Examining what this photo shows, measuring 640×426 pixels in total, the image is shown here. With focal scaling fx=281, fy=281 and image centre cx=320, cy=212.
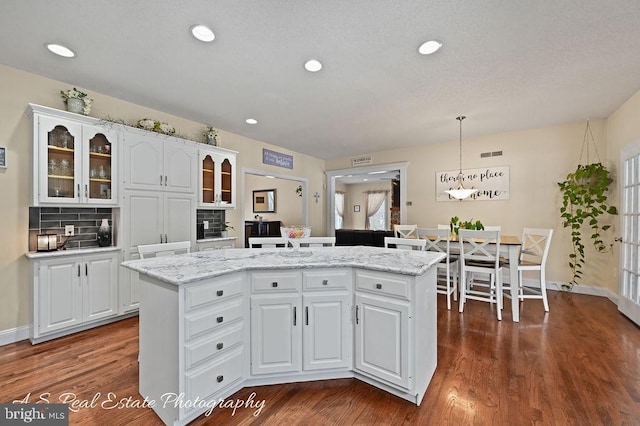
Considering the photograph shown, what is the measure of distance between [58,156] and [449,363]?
4116 millimetres

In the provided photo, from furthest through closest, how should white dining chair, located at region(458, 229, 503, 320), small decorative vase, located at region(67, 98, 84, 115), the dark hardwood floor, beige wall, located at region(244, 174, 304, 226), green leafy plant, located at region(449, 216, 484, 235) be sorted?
beige wall, located at region(244, 174, 304, 226) < green leafy plant, located at region(449, 216, 484, 235) < white dining chair, located at region(458, 229, 503, 320) < small decorative vase, located at region(67, 98, 84, 115) < the dark hardwood floor

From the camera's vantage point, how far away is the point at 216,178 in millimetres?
4145

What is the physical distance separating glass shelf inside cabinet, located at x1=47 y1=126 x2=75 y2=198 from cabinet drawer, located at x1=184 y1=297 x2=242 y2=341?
7.62 feet

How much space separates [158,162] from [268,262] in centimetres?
235

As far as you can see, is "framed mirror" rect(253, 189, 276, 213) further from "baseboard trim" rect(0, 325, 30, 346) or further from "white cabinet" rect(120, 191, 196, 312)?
"baseboard trim" rect(0, 325, 30, 346)

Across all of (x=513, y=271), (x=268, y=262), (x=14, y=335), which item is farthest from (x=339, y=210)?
(x=14, y=335)

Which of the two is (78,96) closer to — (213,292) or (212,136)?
(212,136)

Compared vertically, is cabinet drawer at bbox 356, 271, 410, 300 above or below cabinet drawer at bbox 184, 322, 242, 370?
above

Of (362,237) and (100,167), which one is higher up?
(100,167)

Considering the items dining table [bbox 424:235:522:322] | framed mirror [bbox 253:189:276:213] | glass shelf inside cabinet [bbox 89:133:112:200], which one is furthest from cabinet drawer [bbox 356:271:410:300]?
framed mirror [bbox 253:189:276:213]

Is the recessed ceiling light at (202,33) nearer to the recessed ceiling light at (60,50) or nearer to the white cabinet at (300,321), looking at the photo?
the recessed ceiling light at (60,50)

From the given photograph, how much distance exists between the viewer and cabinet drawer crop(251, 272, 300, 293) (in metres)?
1.93

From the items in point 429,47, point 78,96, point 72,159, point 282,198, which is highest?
point 429,47

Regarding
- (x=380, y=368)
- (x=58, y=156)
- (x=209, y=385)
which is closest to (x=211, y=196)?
(x=58, y=156)
